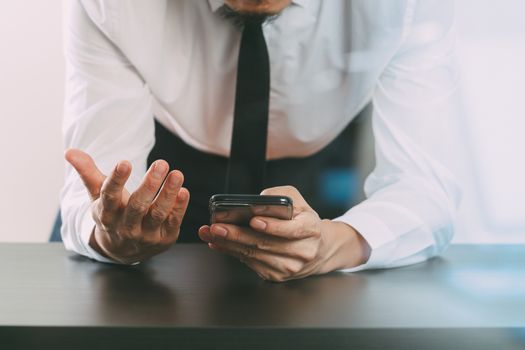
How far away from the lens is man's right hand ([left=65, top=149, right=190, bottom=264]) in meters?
0.66

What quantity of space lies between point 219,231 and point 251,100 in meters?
0.36

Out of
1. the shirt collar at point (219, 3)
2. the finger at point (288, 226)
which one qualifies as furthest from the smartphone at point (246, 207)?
the shirt collar at point (219, 3)

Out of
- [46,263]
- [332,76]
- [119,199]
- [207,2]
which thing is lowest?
[46,263]

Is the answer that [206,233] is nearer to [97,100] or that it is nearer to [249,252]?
[249,252]

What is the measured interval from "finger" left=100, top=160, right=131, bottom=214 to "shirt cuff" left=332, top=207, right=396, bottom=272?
302mm

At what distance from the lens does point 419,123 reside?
1.03 meters

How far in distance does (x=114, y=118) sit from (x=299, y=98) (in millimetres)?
358

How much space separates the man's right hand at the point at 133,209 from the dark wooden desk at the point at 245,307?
0.03 metres

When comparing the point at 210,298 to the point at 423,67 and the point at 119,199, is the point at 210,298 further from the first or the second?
the point at 423,67

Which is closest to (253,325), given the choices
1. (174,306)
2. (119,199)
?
(174,306)

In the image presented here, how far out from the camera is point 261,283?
2.30 ft

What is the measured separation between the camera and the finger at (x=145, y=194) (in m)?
0.65

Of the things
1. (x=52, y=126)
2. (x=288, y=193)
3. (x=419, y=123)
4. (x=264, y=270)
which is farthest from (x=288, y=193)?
(x=52, y=126)

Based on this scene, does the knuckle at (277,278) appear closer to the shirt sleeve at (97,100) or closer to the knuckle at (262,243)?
the knuckle at (262,243)
